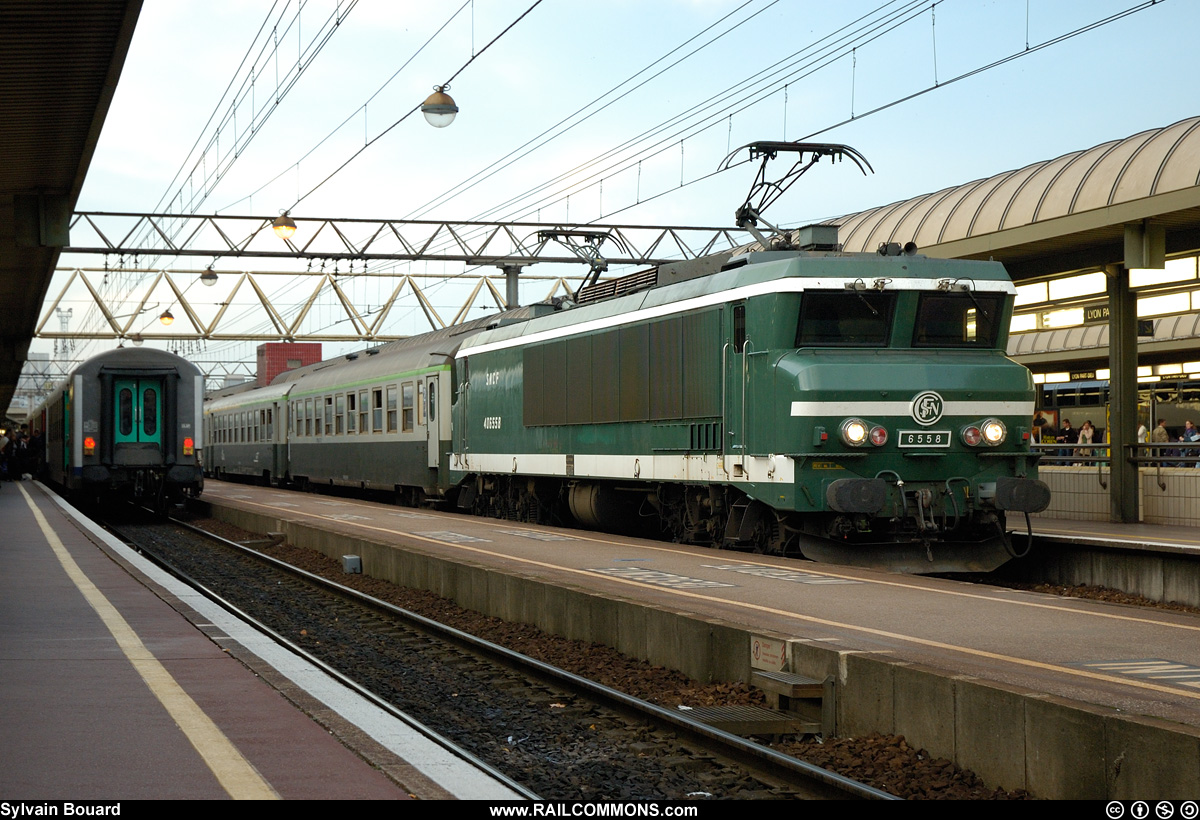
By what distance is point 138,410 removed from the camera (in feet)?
90.1

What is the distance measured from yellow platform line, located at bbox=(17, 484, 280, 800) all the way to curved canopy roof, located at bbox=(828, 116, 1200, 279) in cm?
1283

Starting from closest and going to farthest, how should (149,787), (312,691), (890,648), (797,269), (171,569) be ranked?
(149,787) < (312,691) < (890,648) < (797,269) < (171,569)

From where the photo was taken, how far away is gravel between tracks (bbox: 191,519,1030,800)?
261 inches

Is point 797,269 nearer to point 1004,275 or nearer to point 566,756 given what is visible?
point 1004,275

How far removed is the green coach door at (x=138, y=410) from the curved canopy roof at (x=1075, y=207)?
1552cm

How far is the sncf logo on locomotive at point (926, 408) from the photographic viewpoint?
1349 centimetres

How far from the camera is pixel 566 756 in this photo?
759 cm

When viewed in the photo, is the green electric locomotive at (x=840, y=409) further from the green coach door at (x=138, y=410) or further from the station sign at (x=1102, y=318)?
the green coach door at (x=138, y=410)

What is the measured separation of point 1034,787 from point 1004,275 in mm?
9447

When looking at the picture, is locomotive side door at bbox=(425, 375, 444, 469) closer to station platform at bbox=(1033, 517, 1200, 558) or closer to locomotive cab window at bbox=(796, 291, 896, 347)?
station platform at bbox=(1033, 517, 1200, 558)

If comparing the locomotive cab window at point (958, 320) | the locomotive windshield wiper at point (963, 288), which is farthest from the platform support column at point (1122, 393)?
the locomotive windshield wiper at point (963, 288)

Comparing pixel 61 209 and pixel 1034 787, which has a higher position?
pixel 61 209

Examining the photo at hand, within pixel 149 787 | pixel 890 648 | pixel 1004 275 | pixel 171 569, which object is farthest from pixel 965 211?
pixel 149 787

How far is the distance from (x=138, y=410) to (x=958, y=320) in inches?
740
